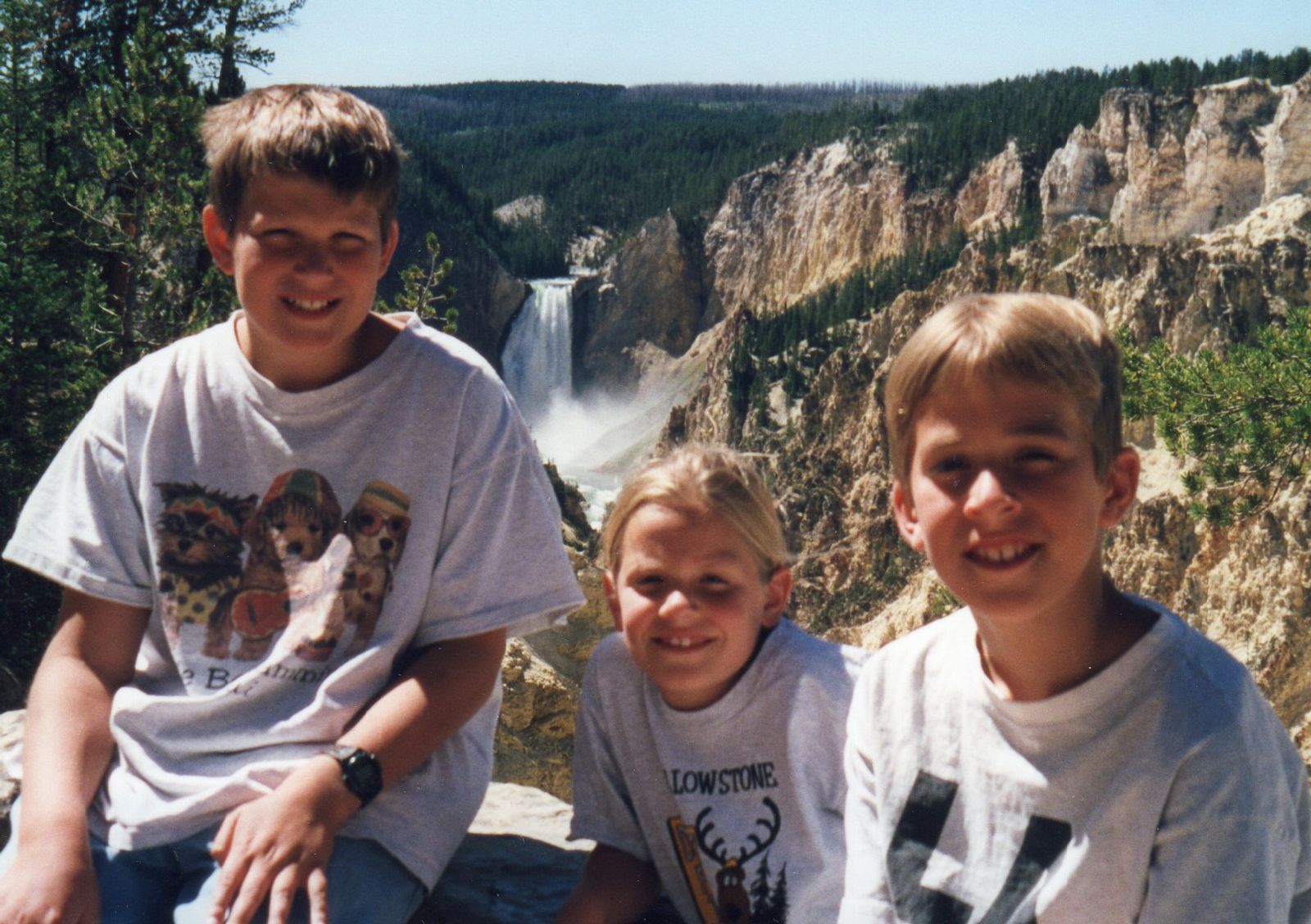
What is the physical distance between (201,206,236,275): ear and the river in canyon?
7287 centimetres

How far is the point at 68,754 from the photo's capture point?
2027 mm

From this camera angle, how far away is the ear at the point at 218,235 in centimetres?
209

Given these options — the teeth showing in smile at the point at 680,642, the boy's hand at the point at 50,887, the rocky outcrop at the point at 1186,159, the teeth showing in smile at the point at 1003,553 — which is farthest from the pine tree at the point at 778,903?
the rocky outcrop at the point at 1186,159

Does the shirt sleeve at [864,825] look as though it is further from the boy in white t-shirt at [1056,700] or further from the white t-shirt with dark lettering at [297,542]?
the white t-shirt with dark lettering at [297,542]

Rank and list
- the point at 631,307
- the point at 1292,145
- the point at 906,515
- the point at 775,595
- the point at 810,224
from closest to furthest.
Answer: the point at 906,515 < the point at 775,595 < the point at 1292,145 < the point at 810,224 < the point at 631,307

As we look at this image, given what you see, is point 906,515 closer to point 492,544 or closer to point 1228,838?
point 1228,838

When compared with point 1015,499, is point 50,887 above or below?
below

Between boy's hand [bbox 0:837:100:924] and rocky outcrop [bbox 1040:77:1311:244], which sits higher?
rocky outcrop [bbox 1040:77:1311:244]

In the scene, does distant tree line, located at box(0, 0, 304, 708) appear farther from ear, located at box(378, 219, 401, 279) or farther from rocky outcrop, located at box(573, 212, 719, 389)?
rocky outcrop, located at box(573, 212, 719, 389)

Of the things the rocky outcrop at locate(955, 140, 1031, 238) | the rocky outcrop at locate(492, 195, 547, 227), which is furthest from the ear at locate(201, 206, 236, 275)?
the rocky outcrop at locate(492, 195, 547, 227)

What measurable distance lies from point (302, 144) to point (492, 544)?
0.70 metres

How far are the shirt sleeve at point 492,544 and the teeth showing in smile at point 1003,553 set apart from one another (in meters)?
0.76

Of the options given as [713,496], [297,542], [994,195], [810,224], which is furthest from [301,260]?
[810,224]

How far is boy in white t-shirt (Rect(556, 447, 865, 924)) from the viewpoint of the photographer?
2125 millimetres
